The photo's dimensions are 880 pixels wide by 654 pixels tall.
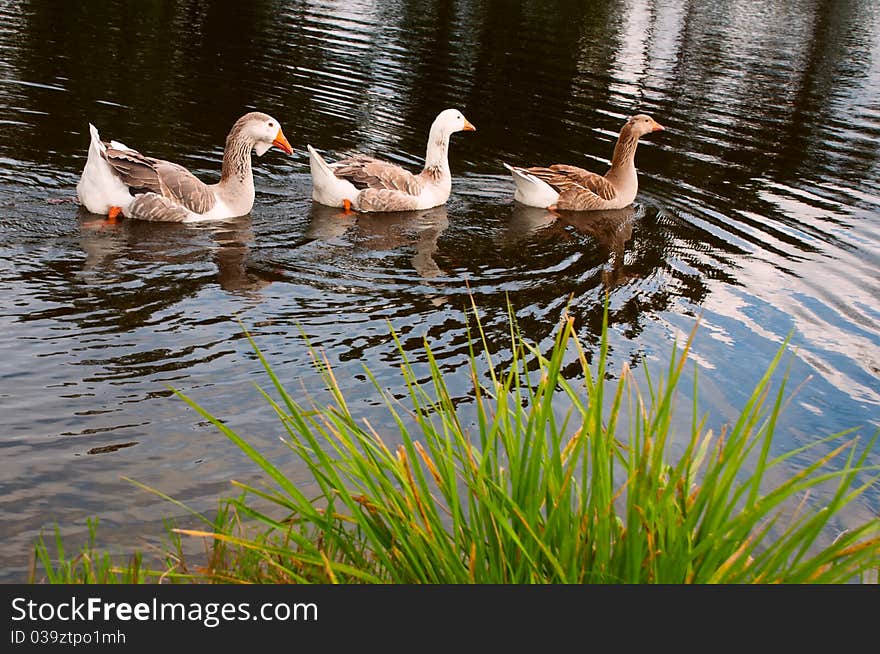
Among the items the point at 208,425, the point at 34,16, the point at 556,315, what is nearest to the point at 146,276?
the point at 208,425

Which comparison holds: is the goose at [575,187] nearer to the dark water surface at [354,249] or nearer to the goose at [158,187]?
the dark water surface at [354,249]

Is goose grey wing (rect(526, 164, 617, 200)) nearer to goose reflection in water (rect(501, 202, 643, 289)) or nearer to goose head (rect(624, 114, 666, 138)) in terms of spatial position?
goose reflection in water (rect(501, 202, 643, 289))

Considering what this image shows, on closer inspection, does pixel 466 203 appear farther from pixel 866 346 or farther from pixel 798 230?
pixel 866 346

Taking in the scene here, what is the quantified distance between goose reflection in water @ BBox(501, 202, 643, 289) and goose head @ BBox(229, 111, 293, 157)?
3.37m

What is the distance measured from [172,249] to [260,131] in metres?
2.52

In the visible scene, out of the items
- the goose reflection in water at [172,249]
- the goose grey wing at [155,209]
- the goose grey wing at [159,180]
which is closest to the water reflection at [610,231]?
the goose reflection in water at [172,249]

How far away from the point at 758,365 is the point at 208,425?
5.48 metres

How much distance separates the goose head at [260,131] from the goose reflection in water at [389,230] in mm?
1096

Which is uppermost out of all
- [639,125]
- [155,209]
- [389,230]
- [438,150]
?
[639,125]

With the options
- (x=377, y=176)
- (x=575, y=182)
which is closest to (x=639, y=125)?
(x=575, y=182)

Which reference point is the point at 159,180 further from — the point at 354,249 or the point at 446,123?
the point at 446,123

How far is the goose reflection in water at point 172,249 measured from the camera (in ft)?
36.6

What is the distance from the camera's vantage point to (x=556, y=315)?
35.5 feet

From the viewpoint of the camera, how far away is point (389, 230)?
547 inches
